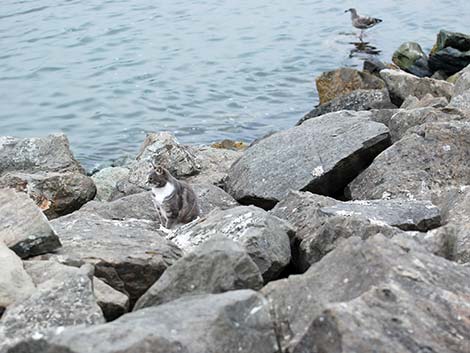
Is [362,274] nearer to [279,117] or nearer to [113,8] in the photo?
[279,117]

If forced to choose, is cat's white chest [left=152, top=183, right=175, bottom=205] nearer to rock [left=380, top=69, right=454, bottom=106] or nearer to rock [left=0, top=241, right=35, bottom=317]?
rock [left=0, top=241, right=35, bottom=317]

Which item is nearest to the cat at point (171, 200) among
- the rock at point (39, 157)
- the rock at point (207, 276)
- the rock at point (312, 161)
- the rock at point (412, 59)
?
the rock at point (312, 161)

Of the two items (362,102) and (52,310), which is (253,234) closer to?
(52,310)

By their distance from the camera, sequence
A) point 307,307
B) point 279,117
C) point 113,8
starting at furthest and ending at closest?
1. point 113,8
2. point 279,117
3. point 307,307

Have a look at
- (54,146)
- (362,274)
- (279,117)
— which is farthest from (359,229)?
(279,117)

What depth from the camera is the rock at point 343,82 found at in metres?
15.8

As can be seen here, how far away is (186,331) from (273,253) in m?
2.30

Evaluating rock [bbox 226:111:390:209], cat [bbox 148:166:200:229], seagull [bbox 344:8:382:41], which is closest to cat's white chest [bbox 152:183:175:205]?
cat [bbox 148:166:200:229]

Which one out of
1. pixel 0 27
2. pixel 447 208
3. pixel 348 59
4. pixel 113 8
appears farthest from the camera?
pixel 113 8

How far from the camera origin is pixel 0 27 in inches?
875

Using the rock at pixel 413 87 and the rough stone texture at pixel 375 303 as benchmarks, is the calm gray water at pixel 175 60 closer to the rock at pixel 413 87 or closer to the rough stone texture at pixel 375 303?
the rock at pixel 413 87

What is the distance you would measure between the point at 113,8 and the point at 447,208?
18.9m

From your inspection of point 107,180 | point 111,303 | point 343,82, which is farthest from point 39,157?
point 111,303

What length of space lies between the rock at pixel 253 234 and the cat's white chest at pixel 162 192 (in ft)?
5.31
